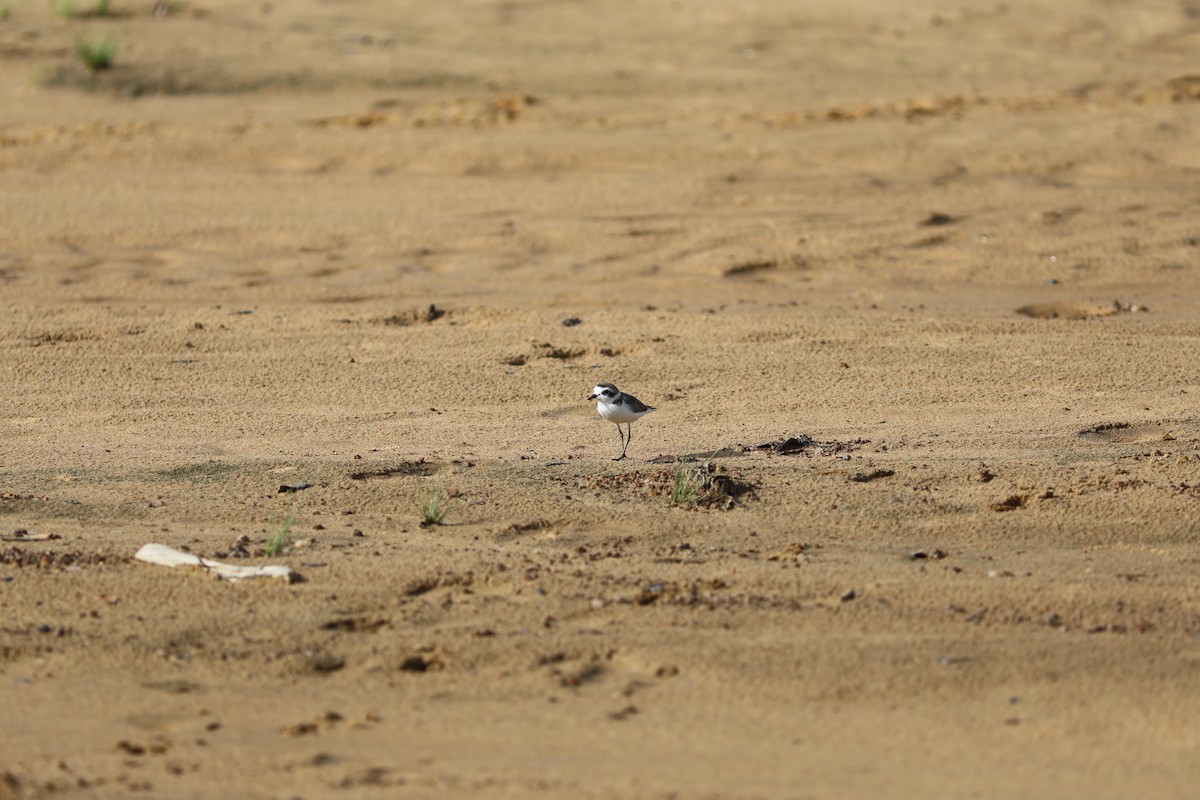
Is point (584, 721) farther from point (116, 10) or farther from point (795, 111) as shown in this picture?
point (116, 10)

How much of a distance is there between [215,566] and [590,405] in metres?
2.39

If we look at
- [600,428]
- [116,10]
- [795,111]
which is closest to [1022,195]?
[795,111]

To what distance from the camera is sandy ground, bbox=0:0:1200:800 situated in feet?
11.7

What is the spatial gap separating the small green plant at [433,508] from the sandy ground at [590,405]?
43mm

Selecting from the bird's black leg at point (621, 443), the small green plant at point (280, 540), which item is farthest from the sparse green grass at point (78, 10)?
the small green plant at point (280, 540)

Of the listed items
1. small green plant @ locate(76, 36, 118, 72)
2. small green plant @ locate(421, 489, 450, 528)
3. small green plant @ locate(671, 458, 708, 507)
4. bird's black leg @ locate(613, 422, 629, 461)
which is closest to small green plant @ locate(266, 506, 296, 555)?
small green plant @ locate(421, 489, 450, 528)

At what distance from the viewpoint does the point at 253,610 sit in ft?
13.5

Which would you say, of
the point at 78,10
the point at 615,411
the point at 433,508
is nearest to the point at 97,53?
the point at 78,10

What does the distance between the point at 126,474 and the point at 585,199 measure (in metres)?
4.85

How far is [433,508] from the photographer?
4.84 metres

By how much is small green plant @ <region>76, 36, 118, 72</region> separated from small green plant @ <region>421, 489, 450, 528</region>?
27.0 feet

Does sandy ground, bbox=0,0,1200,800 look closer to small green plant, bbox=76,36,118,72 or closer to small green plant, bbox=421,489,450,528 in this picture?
small green plant, bbox=421,489,450,528

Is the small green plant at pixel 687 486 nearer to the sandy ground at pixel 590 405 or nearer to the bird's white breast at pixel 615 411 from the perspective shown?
the sandy ground at pixel 590 405

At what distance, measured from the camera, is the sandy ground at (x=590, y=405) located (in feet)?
11.7
